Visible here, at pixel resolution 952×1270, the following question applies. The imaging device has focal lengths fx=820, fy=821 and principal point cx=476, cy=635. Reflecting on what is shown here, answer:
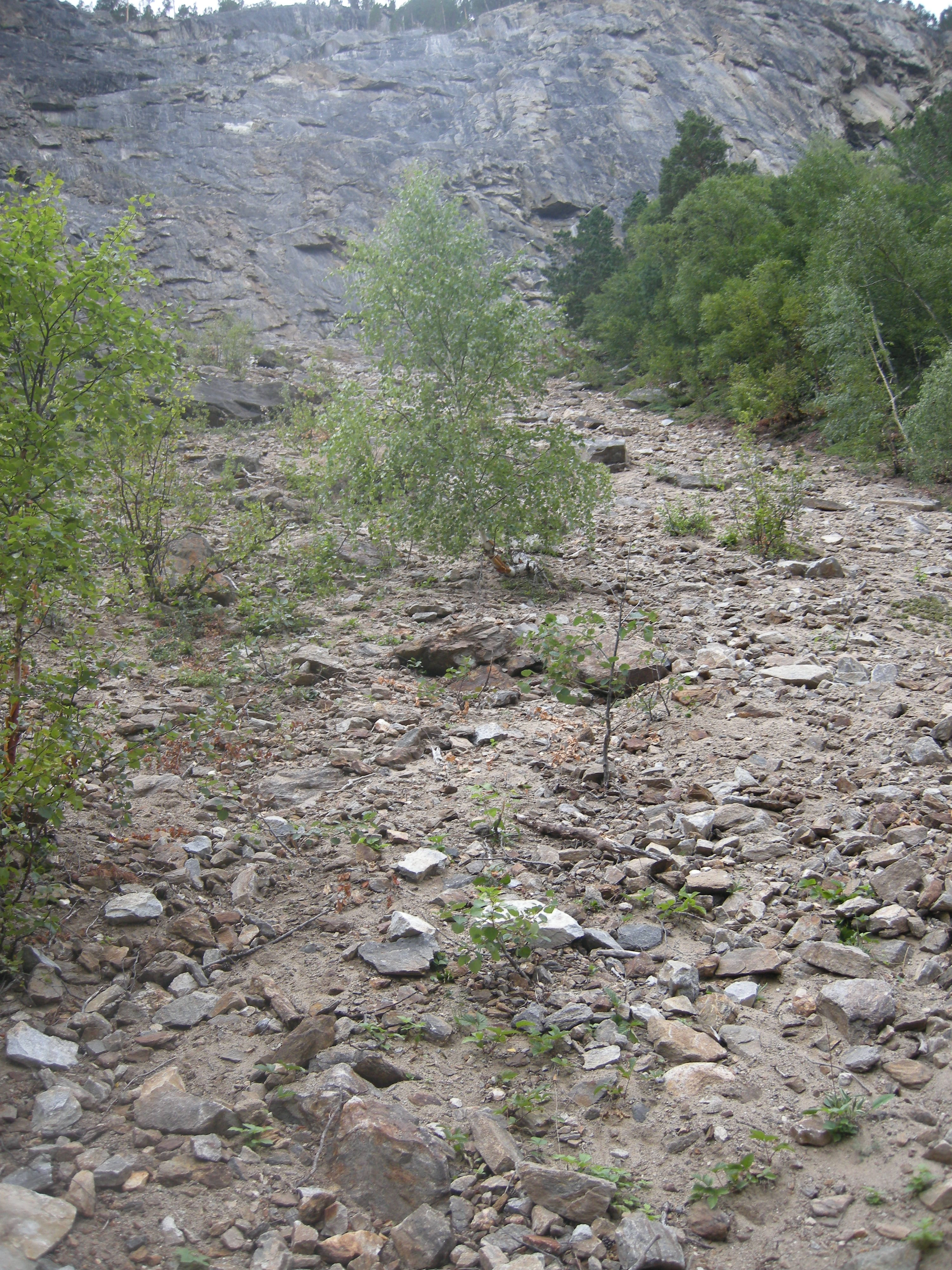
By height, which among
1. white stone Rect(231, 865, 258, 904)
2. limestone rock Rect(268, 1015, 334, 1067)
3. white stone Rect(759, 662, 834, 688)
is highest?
white stone Rect(759, 662, 834, 688)

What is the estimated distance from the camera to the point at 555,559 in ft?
30.2

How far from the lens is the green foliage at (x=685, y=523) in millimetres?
9594

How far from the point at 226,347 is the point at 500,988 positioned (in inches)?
784

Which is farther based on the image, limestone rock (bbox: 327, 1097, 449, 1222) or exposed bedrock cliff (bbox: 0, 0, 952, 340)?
exposed bedrock cliff (bbox: 0, 0, 952, 340)

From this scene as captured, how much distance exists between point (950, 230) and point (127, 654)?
16.3m

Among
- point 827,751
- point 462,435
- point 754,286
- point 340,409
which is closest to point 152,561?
point 340,409

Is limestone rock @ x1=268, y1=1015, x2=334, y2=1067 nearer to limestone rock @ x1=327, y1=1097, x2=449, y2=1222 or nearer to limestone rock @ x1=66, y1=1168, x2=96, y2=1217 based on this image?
limestone rock @ x1=327, y1=1097, x2=449, y2=1222

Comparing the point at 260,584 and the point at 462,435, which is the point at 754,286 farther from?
the point at 260,584

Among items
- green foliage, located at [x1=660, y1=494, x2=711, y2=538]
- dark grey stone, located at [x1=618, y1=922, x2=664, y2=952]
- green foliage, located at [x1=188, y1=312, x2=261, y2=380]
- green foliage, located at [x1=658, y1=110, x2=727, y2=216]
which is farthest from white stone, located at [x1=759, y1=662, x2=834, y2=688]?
green foliage, located at [x1=658, y1=110, x2=727, y2=216]

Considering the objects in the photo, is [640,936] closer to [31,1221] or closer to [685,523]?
[31,1221]

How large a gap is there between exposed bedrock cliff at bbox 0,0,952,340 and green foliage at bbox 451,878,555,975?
2495 cm

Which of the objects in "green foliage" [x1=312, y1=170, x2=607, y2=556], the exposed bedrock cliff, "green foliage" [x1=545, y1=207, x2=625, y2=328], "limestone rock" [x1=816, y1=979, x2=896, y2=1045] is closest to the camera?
"limestone rock" [x1=816, y1=979, x2=896, y2=1045]

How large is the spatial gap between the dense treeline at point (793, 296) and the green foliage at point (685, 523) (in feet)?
9.30

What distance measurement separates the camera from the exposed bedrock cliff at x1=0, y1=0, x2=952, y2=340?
88.5ft
